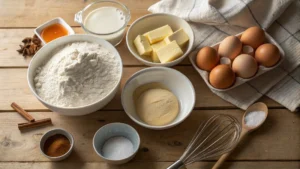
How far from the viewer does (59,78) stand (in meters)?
1.02

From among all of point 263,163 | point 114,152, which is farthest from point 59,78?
point 263,163

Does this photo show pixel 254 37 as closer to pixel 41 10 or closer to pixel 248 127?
pixel 248 127

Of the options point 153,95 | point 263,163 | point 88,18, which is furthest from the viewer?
point 88,18

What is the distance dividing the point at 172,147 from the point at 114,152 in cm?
17

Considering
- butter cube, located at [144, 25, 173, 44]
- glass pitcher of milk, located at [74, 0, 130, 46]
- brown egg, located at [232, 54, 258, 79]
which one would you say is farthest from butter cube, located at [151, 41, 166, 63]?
brown egg, located at [232, 54, 258, 79]

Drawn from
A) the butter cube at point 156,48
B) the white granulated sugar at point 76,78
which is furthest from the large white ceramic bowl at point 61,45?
the butter cube at point 156,48

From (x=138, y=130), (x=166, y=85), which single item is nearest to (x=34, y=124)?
(x=138, y=130)

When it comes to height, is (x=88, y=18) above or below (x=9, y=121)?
above

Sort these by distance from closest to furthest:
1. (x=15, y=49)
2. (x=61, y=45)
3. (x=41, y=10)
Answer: (x=61, y=45)
(x=15, y=49)
(x=41, y=10)

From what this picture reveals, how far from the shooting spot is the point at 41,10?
136 centimetres

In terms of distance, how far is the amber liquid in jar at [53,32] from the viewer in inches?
47.9

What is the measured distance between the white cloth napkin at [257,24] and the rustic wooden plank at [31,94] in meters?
0.03

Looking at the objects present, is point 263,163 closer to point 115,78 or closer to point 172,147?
point 172,147

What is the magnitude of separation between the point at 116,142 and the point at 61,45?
14.6 inches
